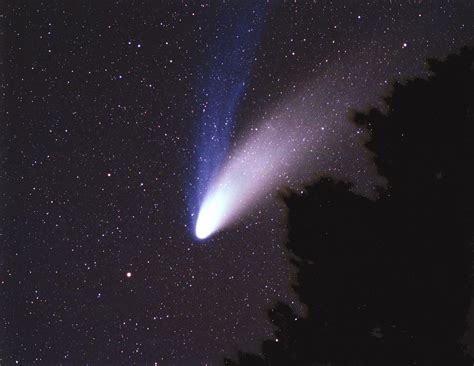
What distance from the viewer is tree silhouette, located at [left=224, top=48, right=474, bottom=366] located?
318 centimetres

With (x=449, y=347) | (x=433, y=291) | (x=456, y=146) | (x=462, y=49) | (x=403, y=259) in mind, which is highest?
(x=462, y=49)

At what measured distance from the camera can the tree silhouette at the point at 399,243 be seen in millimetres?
3182

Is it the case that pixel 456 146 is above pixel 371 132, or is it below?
below

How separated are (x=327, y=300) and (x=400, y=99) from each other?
1.06 meters

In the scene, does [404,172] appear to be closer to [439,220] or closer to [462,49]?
[439,220]

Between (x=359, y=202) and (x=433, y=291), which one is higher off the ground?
(x=359, y=202)

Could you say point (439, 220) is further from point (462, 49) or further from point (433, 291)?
point (462, 49)

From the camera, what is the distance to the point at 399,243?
324 cm

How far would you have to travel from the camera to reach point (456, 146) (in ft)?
10.6

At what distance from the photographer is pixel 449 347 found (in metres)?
3.17

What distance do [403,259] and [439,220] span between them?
25 cm

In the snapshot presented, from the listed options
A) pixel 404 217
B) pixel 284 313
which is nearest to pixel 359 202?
pixel 404 217

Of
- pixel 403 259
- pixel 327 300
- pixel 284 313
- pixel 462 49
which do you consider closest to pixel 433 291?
pixel 403 259

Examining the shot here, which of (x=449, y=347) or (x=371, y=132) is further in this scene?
(x=371, y=132)
